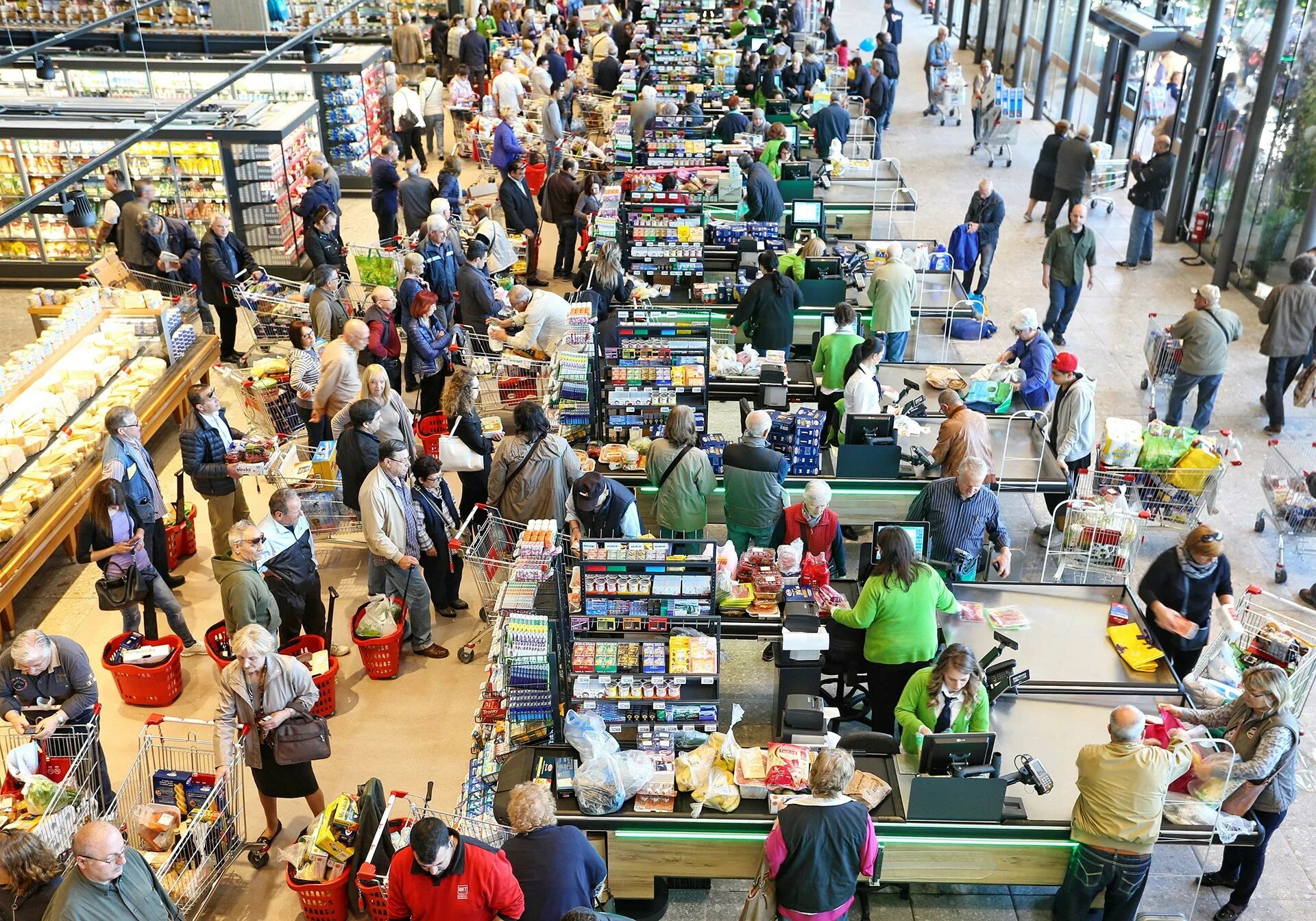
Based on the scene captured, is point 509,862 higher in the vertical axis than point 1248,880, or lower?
higher

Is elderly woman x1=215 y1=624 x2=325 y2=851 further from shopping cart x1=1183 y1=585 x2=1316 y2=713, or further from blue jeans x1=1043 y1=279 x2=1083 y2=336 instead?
blue jeans x1=1043 y1=279 x2=1083 y2=336

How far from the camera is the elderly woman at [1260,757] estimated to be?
6301mm

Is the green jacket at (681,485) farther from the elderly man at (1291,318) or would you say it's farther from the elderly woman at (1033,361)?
the elderly man at (1291,318)

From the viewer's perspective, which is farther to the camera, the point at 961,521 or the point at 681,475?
the point at 681,475

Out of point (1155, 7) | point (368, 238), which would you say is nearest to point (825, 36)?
point (1155, 7)

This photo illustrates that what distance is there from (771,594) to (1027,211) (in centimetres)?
1211

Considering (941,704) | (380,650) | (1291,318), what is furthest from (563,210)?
(941,704)

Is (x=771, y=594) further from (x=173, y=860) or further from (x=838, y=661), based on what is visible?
(x=173, y=860)

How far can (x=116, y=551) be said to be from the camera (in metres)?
8.40

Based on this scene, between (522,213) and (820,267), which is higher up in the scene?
(820,267)

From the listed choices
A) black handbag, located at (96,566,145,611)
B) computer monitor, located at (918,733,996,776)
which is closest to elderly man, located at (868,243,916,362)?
computer monitor, located at (918,733,996,776)

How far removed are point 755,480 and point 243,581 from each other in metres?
3.56

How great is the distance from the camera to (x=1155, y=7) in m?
17.8

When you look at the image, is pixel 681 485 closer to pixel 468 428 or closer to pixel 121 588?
pixel 468 428
